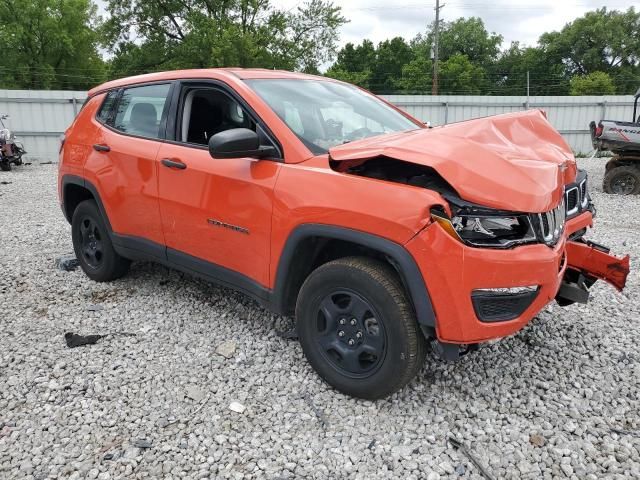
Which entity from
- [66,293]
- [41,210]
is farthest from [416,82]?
[66,293]

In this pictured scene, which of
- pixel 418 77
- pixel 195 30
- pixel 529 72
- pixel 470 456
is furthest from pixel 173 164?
pixel 529 72

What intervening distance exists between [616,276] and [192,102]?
299 centimetres

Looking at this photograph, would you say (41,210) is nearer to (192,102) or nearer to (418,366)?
(192,102)

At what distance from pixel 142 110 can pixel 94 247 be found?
141 centimetres

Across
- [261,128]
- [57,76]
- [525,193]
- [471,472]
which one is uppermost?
[57,76]

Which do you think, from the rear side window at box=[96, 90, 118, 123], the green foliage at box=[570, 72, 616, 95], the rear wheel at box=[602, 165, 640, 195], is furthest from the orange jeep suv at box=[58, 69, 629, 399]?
the green foliage at box=[570, 72, 616, 95]

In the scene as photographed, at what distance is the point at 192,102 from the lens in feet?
11.7

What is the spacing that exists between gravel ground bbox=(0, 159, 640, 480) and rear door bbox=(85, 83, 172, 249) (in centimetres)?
72

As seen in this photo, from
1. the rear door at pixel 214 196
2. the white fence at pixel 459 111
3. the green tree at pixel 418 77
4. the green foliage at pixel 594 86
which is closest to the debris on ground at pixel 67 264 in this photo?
the rear door at pixel 214 196

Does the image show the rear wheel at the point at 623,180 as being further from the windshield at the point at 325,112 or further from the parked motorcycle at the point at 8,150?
the parked motorcycle at the point at 8,150

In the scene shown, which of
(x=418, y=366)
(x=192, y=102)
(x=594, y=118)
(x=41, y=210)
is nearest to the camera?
(x=418, y=366)

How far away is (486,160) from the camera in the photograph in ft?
7.79

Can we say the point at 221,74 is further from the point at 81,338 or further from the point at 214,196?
the point at 81,338

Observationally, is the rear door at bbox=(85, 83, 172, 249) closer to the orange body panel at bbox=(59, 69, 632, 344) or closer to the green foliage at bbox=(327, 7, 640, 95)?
the orange body panel at bbox=(59, 69, 632, 344)
